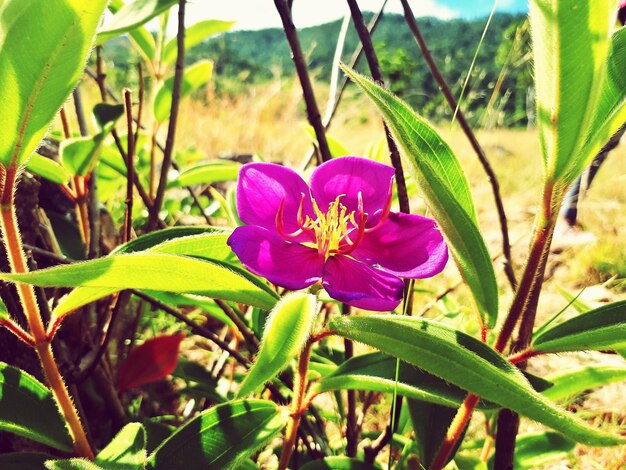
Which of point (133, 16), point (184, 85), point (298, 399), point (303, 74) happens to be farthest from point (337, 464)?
point (184, 85)

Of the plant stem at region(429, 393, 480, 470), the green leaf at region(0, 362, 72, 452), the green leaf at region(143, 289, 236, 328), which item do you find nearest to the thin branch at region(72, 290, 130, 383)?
the green leaf at region(143, 289, 236, 328)

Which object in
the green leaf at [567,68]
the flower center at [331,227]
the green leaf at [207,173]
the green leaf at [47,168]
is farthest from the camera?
Answer: the green leaf at [207,173]

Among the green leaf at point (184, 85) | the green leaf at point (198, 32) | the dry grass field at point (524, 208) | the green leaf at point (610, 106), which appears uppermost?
the green leaf at point (198, 32)

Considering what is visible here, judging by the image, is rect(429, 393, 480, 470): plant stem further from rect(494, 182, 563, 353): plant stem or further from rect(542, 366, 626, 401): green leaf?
rect(542, 366, 626, 401): green leaf

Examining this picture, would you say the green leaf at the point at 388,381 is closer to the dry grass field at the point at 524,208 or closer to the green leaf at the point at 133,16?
the dry grass field at the point at 524,208

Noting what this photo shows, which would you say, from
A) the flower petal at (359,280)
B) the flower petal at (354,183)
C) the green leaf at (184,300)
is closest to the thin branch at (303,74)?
the flower petal at (354,183)

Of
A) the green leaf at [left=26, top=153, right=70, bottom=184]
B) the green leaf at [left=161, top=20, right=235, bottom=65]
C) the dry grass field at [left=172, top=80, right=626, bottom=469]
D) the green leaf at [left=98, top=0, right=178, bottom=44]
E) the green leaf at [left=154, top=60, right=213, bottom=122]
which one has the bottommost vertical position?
the dry grass field at [left=172, top=80, right=626, bottom=469]
